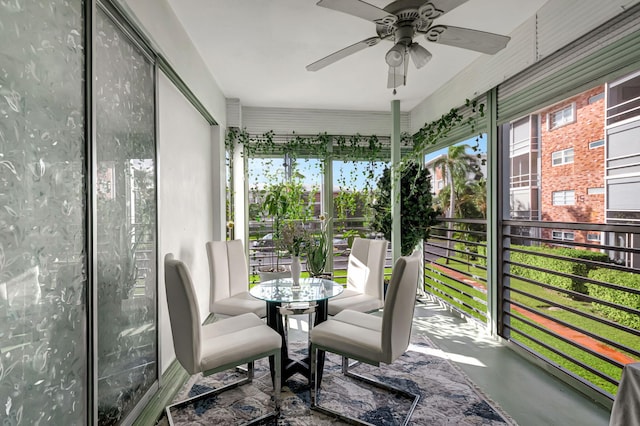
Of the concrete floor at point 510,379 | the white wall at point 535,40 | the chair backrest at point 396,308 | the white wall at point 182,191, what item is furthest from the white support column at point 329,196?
the chair backrest at point 396,308

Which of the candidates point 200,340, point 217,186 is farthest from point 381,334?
point 217,186

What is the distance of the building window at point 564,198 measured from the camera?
99.6 inches

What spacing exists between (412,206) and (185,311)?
3373 mm

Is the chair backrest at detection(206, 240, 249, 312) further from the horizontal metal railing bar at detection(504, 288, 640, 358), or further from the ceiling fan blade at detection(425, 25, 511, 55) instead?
the horizontal metal railing bar at detection(504, 288, 640, 358)

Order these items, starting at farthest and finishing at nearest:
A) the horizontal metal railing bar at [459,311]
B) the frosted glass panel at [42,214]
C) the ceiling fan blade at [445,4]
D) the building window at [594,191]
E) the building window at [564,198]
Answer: the horizontal metal railing bar at [459,311] < the building window at [564,198] < the building window at [594,191] < the ceiling fan blade at [445,4] < the frosted glass panel at [42,214]

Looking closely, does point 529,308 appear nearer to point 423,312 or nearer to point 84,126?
point 423,312

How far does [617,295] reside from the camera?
2.27 m

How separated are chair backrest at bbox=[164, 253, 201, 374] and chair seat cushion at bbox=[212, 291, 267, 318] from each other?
0.92 m

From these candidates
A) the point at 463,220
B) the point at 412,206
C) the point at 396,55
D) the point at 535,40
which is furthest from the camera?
the point at 412,206

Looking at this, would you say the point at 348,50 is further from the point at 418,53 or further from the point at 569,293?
the point at 569,293

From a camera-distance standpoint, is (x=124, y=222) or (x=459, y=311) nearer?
(x=124, y=222)

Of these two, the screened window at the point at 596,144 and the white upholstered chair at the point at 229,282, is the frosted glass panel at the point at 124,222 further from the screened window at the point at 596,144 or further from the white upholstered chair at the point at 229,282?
the screened window at the point at 596,144

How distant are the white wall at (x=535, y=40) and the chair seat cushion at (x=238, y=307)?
3.02 metres

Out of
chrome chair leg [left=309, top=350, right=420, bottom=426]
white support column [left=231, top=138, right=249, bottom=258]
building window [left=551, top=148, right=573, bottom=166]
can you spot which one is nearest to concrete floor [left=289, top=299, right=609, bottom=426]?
chrome chair leg [left=309, top=350, right=420, bottom=426]
